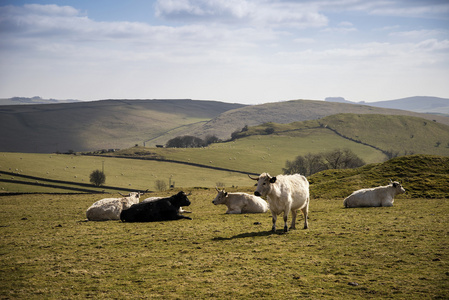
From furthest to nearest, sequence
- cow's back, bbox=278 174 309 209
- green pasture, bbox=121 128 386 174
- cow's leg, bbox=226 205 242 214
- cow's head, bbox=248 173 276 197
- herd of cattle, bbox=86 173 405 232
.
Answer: green pasture, bbox=121 128 386 174 → cow's leg, bbox=226 205 242 214 → cow's back, bbox=278 174 309 209 → herd of cattle, bbox=86 173 405 232 → cow's head, bbox=248 173 276 197

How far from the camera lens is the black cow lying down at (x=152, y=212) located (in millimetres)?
22578

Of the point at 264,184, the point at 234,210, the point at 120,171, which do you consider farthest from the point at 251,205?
the point at 120,171

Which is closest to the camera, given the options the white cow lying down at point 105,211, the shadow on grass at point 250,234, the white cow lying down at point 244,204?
the shadow on grass at point 250,234

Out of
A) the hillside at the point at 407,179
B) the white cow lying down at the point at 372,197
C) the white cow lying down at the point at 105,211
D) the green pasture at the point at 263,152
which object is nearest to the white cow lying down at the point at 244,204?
the white cow lying down at the point at 372,197

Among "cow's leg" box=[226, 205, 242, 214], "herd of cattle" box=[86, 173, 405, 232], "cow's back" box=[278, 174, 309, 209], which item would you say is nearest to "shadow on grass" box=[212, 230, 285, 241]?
"herd of cattle" box=[86, 173, 405, 232]

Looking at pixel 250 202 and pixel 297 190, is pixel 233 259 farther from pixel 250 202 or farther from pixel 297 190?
pixel 250 202

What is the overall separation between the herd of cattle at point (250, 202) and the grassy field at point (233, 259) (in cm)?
141

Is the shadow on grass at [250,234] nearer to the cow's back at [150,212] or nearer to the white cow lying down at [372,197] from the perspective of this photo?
the cow's back at [150,212]

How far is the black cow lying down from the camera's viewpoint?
889 inches

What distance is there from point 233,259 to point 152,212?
1066 cm

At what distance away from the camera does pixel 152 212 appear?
22.8 metres

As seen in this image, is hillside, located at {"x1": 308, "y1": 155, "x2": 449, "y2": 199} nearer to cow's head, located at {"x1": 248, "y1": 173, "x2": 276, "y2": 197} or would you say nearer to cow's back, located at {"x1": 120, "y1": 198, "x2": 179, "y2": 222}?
cow's back, located at {"x1": 120, "y1": 198, "x2": 179, "y2": 222}

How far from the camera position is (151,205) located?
22969mm

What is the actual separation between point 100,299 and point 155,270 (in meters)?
2.50
